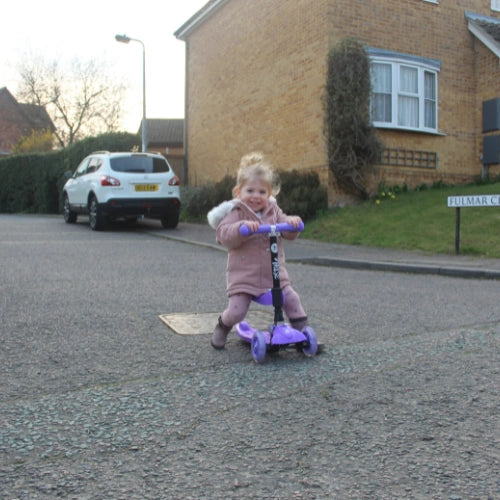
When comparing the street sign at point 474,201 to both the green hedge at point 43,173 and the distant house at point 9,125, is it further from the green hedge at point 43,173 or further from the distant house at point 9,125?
the distant house at point 9,125

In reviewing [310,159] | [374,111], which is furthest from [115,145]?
[374,111]

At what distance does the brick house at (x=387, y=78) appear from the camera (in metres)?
14.1

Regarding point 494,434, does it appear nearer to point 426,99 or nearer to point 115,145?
point 426,99

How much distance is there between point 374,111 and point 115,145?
976 centimetres

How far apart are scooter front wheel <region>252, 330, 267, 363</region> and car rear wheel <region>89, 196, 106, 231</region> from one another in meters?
10.2

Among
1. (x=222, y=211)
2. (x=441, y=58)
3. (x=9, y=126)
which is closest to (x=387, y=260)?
(x=222, y=211)

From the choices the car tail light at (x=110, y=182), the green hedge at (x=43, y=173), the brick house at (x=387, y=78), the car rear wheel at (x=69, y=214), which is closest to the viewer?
the car tail light at (x=110, y=182)

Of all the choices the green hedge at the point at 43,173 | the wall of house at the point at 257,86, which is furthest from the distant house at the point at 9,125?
the wall of house at the point at 257,86

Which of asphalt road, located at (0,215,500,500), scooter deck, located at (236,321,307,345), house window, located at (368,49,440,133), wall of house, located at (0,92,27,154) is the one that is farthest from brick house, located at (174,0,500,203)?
wall of house, located at (0,92,27,154)

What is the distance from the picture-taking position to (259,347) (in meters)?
3.56

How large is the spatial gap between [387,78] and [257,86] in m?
3.98

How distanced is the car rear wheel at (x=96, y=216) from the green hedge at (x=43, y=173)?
640 cm

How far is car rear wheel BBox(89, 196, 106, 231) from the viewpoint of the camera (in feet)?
43.4

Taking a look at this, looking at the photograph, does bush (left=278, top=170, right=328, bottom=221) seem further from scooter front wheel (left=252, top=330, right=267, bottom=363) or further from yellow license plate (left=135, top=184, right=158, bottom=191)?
scooter front wheel (left=252, top=330, right=267, bottom=363)
